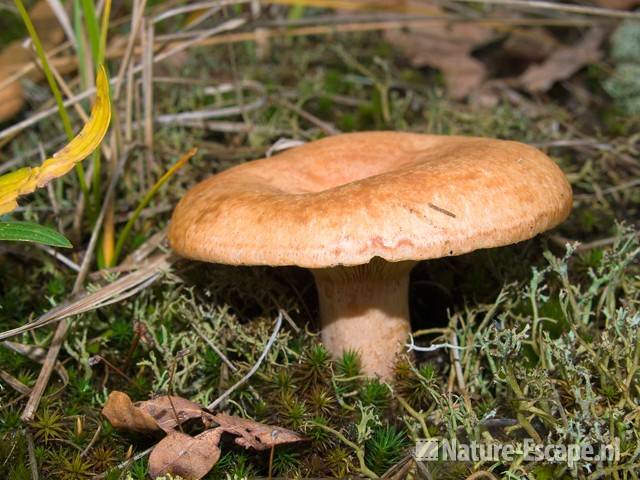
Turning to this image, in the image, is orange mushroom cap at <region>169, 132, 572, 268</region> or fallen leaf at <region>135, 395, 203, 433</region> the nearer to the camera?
orange mushroom cap at <region>169, 132, 572, 268</region>

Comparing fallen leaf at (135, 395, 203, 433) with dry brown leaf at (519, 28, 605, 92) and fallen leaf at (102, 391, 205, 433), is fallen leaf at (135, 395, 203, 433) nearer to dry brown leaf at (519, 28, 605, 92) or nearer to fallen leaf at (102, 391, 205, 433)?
fallen leaf at (102, 391, 205, 433)

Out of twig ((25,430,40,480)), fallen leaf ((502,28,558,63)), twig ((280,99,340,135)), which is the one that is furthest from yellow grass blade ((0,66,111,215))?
fallen leaf ((502,28,558,63))

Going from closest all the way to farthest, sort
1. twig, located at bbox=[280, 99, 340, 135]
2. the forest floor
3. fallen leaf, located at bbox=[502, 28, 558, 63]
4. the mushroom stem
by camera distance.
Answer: the forest floor
the mushroom stem
twig, located at bbox=[280, 99, 340, 135]
fallen leaf, located at bbox=[502, 28, 558, 63]

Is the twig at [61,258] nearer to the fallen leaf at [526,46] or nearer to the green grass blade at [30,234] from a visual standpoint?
the green grass blade at [30,234]

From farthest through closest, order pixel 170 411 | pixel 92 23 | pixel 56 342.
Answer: pixel 92 23 → pixel 56 342 → pixel 170 411

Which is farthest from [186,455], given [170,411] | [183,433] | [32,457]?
[32,457]

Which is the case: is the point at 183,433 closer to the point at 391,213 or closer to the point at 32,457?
the point at 32,457

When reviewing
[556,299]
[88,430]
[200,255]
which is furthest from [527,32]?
[88,430]
